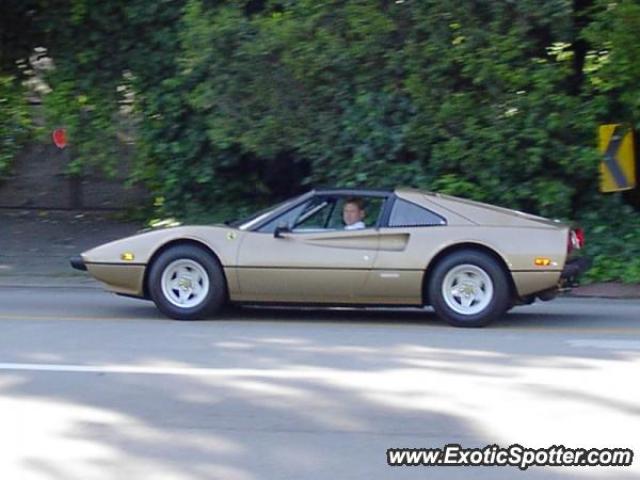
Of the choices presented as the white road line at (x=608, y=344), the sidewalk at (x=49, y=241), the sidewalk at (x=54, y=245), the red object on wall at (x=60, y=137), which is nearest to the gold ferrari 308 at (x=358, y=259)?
the white road line at (x=608, y=344)

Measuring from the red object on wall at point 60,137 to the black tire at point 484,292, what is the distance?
377 inches

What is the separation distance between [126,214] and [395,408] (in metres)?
13.3

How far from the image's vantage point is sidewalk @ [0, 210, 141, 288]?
15.8 meters

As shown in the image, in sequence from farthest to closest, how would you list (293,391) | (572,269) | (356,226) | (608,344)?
(356,226) → (572,269) → (608,344) → (293,391)

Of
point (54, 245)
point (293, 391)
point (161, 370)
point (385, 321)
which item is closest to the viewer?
point (293, 391)

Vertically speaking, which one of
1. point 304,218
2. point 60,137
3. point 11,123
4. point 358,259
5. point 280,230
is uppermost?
point 11,123

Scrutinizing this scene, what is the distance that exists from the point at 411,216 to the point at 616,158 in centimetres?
594

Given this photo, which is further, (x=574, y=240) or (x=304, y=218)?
(x=304, y=218)

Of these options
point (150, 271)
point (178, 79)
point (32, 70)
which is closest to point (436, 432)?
point (150, 271)

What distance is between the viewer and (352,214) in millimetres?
11492

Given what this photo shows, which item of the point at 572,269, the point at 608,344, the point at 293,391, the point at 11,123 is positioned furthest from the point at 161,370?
the point at 11,123

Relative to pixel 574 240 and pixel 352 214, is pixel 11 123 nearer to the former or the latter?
pixel 352 214

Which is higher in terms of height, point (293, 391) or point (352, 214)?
point (352, 214)


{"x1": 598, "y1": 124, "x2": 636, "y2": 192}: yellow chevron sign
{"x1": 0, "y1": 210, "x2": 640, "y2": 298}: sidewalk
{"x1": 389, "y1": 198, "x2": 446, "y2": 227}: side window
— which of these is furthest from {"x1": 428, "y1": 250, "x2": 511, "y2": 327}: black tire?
{"x1": 598, "y1": 124, "x2": 636, "y2": 192}: yellow chevron sign
